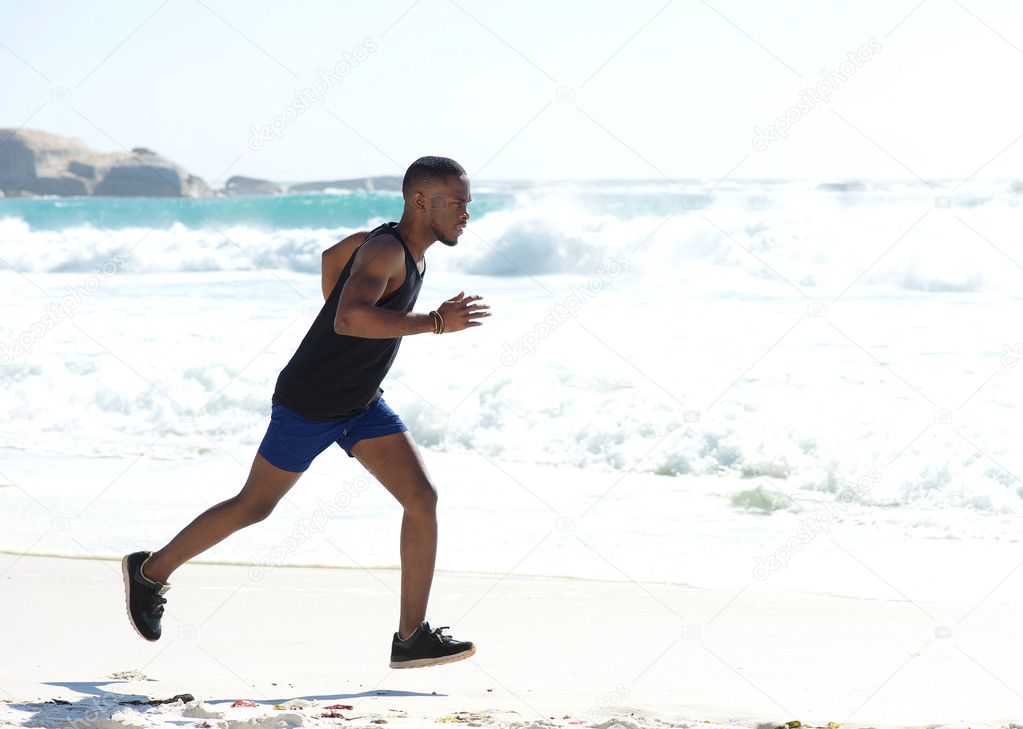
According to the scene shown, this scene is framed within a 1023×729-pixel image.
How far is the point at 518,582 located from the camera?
16.6 feet

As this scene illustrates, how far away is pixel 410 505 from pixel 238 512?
0.51 m

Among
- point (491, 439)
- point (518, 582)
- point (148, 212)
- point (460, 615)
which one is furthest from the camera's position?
point (148, 212)

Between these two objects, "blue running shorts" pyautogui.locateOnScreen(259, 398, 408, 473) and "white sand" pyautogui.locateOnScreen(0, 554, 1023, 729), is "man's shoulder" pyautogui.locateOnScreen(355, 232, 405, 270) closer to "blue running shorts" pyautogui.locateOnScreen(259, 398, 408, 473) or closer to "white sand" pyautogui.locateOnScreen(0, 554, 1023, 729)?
"blue running shorts" pyautogui.locateOnScreen(259, 398, 408, 473)

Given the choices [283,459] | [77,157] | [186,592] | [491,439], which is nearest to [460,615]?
[186,592]

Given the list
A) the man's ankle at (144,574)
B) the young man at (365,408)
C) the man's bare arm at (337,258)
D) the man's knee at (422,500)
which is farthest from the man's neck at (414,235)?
the man's ankle at (144,574)

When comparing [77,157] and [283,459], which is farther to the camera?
[77,157]

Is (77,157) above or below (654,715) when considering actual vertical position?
above

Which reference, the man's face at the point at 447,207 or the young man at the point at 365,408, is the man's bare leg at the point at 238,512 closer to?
the young man at the point at 365,408

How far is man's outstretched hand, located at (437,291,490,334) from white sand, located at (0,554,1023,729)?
1112mm

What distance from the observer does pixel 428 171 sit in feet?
10.4

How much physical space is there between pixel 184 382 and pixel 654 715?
9.33m

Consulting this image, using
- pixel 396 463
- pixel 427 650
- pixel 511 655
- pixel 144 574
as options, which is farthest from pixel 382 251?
pixel 511 655

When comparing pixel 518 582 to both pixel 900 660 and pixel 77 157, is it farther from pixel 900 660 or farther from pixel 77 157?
pixel 77 157

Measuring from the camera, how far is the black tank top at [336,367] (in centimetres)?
319
